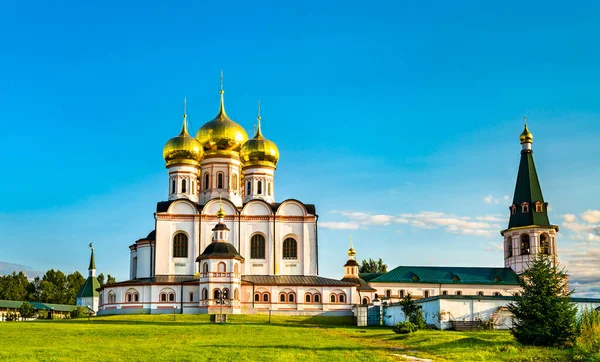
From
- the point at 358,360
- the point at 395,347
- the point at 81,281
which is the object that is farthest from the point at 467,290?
the point at 81,281

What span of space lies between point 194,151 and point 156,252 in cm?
943

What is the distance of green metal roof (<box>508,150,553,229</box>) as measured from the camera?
66.1m

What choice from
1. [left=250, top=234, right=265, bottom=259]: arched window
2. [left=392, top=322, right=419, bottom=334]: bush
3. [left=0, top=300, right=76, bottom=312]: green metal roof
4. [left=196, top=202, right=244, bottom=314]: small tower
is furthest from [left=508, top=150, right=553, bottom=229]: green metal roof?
[left=0, top=300, right=76, bottom=312]: green metal roof

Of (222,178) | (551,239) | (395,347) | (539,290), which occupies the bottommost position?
(395,347)

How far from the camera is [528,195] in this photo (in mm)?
66875

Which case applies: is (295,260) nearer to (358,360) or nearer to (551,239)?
(551,239)

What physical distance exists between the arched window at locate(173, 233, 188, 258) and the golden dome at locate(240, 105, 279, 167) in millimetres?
8625

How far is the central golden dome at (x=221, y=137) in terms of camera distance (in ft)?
212

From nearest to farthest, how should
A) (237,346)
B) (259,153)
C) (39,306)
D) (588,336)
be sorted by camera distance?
1. (588,336)
2. (237,346)
3. (259,153)
4. (39,306)

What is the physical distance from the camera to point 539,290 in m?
25.4

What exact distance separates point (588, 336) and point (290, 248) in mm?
37537

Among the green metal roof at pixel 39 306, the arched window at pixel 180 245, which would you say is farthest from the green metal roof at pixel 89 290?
the arched window at pixel 180 245

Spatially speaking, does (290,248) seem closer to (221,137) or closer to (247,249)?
(247,249)

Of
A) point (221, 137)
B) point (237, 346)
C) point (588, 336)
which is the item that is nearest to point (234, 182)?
point (221, 137)
